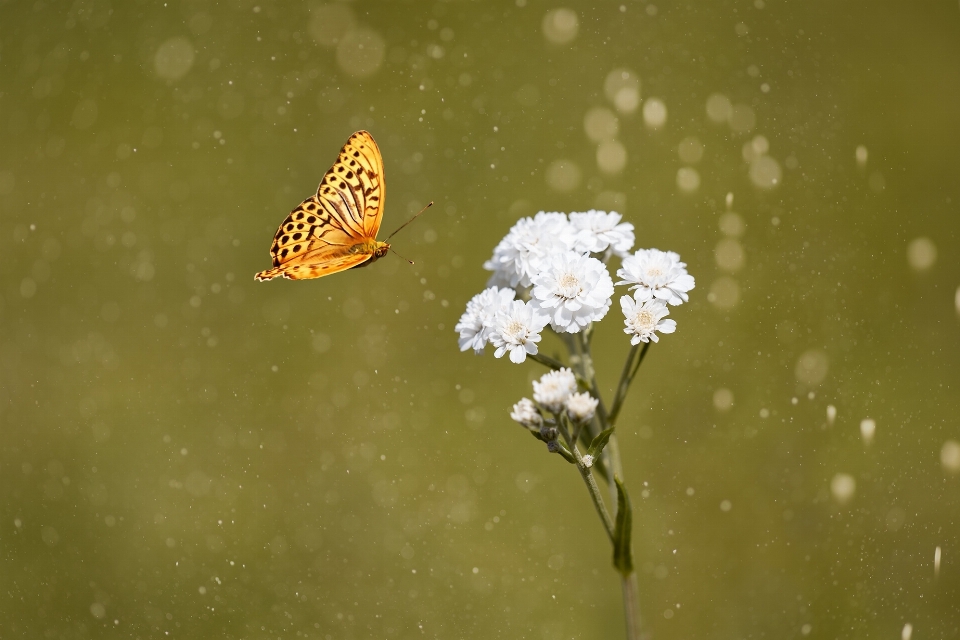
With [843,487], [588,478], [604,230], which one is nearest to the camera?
[588,478]

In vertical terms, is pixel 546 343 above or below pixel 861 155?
below

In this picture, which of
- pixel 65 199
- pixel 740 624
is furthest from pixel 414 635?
pixel 65 199

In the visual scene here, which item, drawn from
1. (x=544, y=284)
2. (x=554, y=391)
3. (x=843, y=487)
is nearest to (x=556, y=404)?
(x=554, y=391)

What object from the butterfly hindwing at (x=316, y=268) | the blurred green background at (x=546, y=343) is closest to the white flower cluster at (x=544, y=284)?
the butterfly hindwing at (x=316, y=268)

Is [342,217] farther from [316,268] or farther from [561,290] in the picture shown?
[561,290]

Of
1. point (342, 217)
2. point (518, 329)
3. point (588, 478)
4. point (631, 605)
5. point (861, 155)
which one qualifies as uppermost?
point (861, 155)

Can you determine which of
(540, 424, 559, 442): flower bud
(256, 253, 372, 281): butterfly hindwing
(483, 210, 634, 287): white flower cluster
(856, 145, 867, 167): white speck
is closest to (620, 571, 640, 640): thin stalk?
(540, 424, 559, 442): flower bud

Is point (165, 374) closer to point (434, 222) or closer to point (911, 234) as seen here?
point (434, 222)
